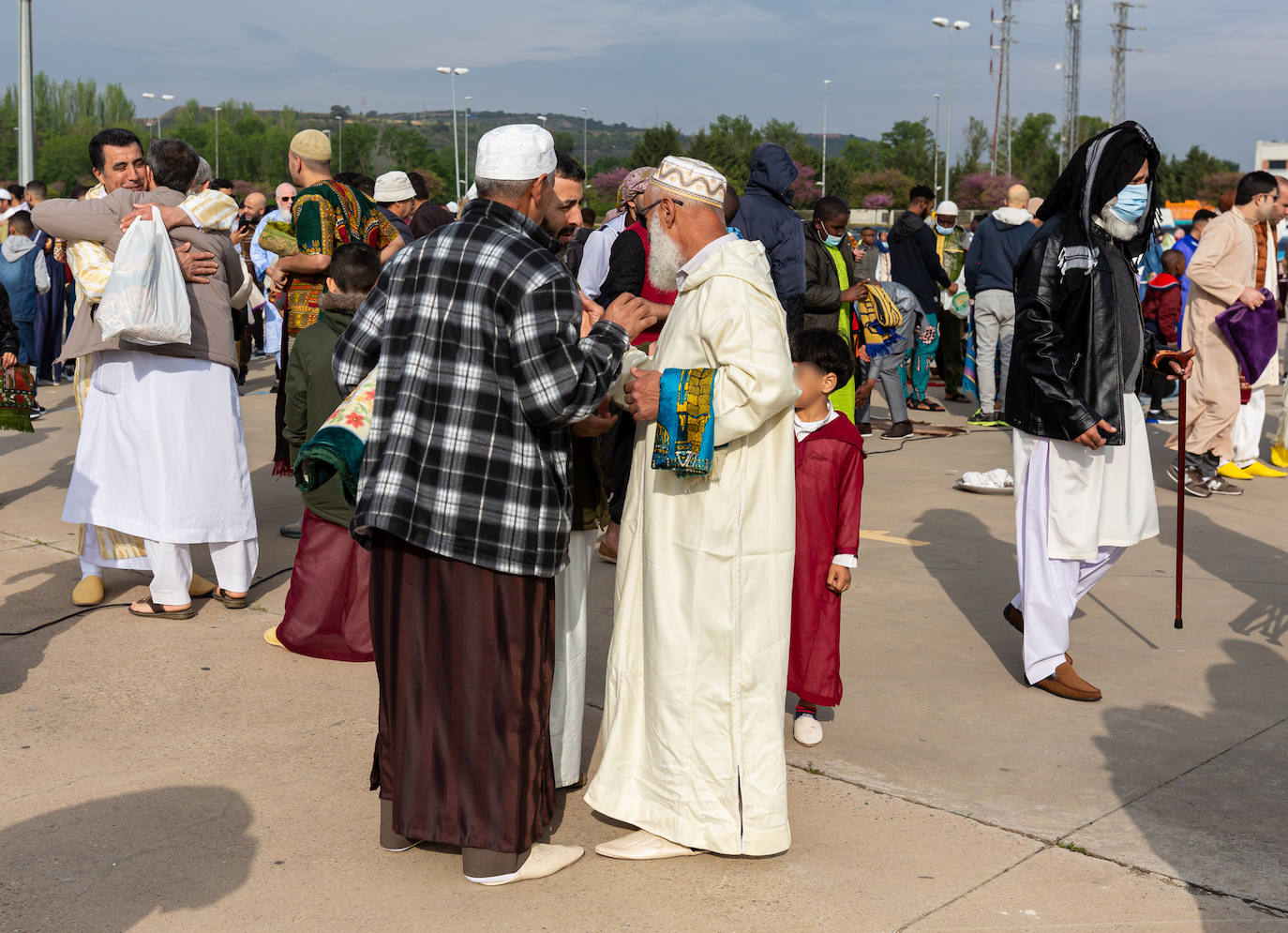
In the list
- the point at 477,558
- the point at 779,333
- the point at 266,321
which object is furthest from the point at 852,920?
the point at 266,321

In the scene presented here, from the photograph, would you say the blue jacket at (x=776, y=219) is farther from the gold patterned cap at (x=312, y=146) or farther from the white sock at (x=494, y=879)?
the white sock at (x=494, y=879)

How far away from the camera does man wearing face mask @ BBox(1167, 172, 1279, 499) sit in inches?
356

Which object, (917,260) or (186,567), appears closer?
(186,567)

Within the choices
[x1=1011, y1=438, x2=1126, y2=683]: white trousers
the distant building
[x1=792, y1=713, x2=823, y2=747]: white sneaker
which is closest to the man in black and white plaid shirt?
[x1=792, y1=713, x2=823, y2=747]: white sneaker

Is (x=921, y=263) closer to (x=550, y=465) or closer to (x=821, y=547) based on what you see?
(x=821, y=547)

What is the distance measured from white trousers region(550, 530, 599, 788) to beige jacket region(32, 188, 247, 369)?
104 inches

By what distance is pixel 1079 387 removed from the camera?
5035mm

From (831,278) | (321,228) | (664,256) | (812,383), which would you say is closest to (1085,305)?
(812,383)

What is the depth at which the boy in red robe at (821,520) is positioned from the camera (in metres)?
4.39

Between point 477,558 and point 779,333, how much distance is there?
3.31 ft

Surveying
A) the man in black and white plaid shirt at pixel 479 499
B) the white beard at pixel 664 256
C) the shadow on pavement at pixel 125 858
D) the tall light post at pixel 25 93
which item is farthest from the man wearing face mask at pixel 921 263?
the tall light post at pixel 25 93

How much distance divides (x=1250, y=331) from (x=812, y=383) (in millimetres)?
5945

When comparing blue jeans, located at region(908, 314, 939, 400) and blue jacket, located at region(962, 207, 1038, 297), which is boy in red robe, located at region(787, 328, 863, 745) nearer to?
blue jacket, located at region(962, 207, 1038, 297)

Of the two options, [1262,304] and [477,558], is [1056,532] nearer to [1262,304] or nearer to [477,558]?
[477,558]
